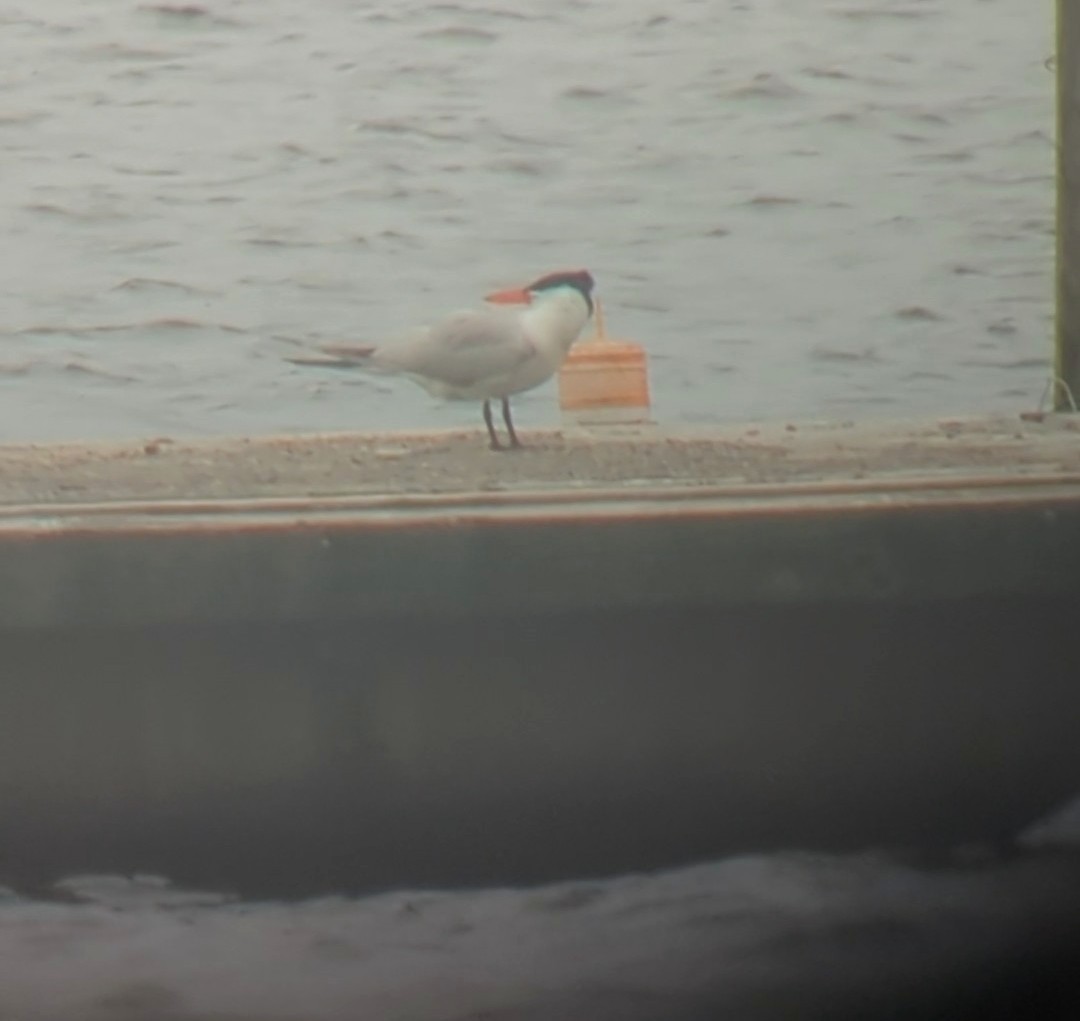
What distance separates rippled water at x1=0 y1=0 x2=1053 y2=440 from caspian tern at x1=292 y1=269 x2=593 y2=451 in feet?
6.21

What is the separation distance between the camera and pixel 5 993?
3.14 m

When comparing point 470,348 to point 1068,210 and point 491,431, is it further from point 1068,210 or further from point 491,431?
point 1068,210

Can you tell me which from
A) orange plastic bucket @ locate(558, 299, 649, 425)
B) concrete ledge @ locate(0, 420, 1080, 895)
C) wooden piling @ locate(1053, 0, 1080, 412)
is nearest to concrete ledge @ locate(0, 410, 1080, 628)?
concrete ledge @ locate(0, 420, 1080, 895)

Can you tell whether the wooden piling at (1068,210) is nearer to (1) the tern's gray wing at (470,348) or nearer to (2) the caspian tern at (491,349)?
(2) the caspian tern at (491,349)

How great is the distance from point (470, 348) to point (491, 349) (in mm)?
40

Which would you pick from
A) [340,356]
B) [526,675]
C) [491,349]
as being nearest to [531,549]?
[526,675]

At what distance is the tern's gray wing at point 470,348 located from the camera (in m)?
3.80

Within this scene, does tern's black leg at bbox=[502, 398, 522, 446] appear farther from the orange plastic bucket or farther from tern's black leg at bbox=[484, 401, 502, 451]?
the orange plastic bucket

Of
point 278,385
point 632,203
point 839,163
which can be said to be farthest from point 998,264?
point 278,385

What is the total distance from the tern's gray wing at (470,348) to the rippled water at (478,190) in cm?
197

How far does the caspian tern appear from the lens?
381 centimetres

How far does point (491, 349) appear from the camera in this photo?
12.5ft

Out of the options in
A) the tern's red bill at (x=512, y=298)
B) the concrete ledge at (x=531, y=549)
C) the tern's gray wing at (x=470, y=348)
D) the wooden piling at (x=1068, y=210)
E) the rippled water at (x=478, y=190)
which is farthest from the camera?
the rippled water at (x=478, y=190)

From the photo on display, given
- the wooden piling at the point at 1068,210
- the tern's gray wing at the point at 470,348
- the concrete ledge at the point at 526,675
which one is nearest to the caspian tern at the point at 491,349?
the tern's gray wing at the point at 470,348
